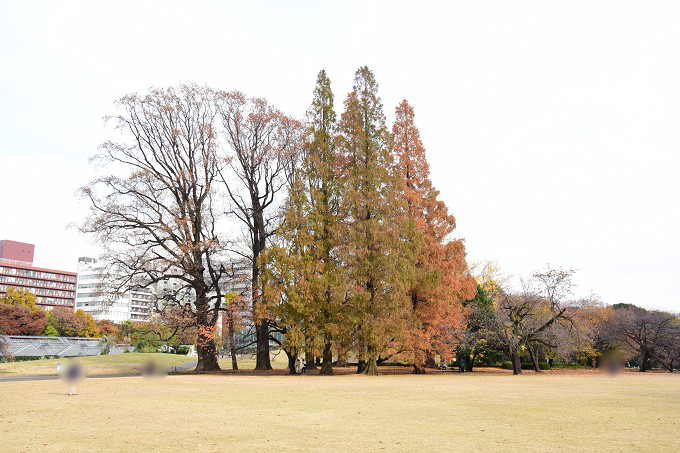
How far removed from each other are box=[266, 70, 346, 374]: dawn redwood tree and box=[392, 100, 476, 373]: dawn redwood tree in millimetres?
4969

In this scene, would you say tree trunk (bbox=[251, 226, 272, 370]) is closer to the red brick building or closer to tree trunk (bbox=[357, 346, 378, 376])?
tree trunk (bbox=[357, 346, 378, 376])

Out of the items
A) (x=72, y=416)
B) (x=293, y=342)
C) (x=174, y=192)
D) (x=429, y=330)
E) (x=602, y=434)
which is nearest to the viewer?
(x=602, y=434)

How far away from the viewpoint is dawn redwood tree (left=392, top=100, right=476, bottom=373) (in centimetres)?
3319

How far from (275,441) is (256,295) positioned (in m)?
26.6

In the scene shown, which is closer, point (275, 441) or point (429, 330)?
point (275, 441)

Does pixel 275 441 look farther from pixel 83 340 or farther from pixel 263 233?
pixel 83 340

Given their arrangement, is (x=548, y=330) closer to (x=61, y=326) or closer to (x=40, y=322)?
(x=40, y=322)

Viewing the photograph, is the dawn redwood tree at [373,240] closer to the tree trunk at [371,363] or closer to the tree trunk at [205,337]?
the tree trunk at [371,363]

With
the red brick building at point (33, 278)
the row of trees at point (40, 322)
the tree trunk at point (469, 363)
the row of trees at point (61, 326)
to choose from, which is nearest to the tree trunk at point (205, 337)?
the row of trees at point (61, 326)

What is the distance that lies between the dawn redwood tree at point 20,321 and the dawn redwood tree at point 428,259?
63076 millimetres

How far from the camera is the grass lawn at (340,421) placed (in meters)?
8.75

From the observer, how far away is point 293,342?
30.9m

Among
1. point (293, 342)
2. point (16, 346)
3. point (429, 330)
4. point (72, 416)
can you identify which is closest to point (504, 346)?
point (429, 330)

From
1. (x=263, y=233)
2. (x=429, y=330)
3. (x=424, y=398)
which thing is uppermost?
(x=263, y=233)
